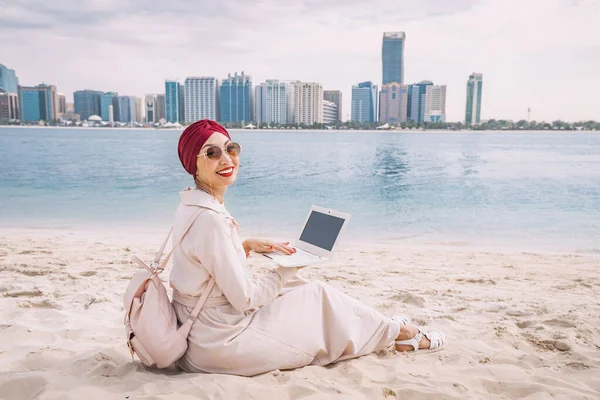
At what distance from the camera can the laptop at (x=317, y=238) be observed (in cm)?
279

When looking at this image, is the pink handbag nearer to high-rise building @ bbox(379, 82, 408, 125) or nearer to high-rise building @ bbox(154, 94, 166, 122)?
high-rise building @ bbox(154, 94, 166, 122)

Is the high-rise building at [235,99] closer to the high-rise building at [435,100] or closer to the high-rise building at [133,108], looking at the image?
the high-rise building at [133,108]

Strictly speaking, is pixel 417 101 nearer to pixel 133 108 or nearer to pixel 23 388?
pixel 133 108

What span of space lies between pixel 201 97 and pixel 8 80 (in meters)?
47.0

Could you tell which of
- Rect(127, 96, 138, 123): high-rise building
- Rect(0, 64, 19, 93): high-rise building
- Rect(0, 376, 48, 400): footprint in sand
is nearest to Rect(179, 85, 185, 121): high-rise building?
Rect(127, 96, 138, 123): high-rise building

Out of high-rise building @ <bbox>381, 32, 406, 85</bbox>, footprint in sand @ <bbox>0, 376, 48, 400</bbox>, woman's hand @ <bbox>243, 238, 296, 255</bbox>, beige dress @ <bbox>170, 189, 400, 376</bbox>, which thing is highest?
high-rise building @ <bbox>381, 32, 406, 85</bbox>

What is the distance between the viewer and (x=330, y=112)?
14275cm

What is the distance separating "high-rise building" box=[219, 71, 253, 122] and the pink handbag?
117 m

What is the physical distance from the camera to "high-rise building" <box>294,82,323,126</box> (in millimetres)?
127000

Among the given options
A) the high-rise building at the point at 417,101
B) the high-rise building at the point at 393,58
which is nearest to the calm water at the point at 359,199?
the high-rise building at the point at 417,101

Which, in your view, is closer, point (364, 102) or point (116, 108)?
point (116, 108)

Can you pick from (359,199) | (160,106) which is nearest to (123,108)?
(160,106)

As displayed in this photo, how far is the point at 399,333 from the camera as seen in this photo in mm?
3275

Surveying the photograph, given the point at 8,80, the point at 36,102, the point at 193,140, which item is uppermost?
the point at 8,80
